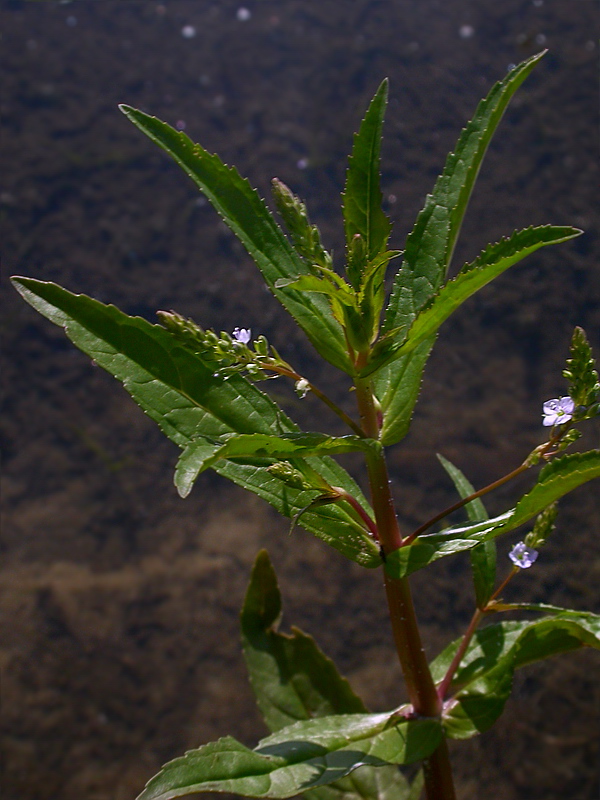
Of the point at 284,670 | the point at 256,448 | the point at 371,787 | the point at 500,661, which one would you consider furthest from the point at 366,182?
the point at 371,787

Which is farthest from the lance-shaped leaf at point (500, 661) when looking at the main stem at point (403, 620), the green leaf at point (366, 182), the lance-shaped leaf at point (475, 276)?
the green leaf at point (366, 182)

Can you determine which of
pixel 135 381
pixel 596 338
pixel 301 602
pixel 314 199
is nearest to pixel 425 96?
pixel 314 199

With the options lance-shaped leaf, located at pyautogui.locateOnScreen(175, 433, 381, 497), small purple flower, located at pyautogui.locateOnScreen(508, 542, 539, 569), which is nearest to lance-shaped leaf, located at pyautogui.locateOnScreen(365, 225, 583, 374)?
lance-shaped leaf, located at pyautogui.locateOnScreen(175, 433, 381, 497)

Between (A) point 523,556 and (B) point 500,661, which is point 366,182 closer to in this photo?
(A) point 523,556

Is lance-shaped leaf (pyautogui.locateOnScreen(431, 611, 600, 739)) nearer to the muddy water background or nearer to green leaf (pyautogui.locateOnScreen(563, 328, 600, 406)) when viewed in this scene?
green leaf (pyautogui.locateOnScreen(563, 328, 600, 406))

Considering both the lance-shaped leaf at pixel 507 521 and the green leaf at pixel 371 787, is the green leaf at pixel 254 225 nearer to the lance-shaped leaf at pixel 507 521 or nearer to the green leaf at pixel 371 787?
the lance-shaped leaf at pixel 507 521

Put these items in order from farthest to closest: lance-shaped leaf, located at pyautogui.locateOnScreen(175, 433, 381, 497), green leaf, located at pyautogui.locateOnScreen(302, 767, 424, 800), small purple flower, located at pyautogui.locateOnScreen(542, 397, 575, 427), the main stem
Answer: green leaf, located at pyautogui.locateOnScreen(302, 767, 424, 800) < the main stem < small purple flower, located at pyautogui.locateOnScreen(542, 397, 575, 427) < lance-shaped leaf, located at pyautogui.locateOnScreen(175, 433, 381, 497)
